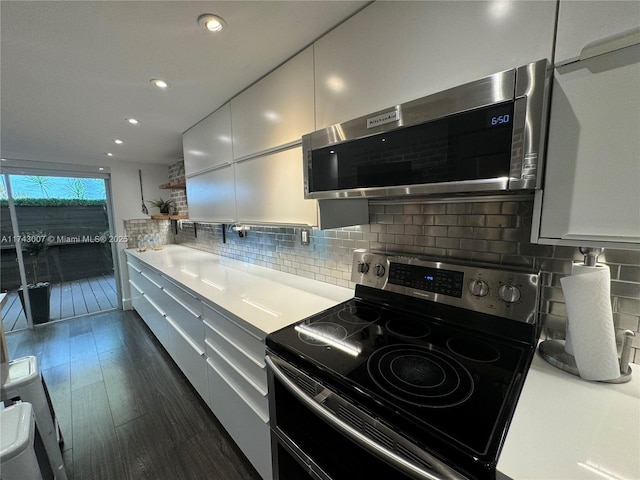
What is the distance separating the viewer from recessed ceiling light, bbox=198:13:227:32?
1063 millimetres

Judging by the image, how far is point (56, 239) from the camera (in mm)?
3574

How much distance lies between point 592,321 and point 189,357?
2.26 m

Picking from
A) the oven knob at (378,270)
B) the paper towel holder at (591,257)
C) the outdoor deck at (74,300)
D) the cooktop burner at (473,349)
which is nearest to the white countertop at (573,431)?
the cooktop burner at (473,349)

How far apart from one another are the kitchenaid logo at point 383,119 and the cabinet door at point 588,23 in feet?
1.34

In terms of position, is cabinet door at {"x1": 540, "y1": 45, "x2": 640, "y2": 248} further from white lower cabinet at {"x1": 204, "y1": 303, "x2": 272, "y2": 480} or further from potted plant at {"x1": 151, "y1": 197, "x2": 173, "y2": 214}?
potted plant at {"x1": 151, "y1": 197, "x2": 173, "y2": 214}

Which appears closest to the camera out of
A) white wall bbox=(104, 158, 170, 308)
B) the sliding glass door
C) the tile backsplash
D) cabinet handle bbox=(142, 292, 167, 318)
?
the tile backsplash

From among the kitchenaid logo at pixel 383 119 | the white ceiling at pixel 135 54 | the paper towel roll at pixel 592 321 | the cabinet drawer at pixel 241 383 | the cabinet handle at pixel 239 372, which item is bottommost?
the cabinet drawer at pixel 241 383

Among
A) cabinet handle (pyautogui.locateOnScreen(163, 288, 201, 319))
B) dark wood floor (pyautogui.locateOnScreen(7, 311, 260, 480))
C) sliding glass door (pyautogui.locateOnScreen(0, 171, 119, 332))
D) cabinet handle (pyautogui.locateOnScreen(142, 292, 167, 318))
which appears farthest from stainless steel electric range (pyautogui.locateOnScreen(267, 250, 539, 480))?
sliding glass door (pyautogui.locateOnScreen(0, 171, 119, 332))

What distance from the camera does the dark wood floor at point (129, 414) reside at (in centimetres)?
150

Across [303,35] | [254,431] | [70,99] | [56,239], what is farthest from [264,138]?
[56,239]

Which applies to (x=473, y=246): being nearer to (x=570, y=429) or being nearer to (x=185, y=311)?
(x=570, y=429)

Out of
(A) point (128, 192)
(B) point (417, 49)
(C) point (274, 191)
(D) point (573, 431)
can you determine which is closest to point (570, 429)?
(D) point (573, 431)

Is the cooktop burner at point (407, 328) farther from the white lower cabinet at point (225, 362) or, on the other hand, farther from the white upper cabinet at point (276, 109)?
the white upper cabinet at point (276, 109)

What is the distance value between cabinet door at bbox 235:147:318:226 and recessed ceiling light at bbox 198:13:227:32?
1.94 feet
